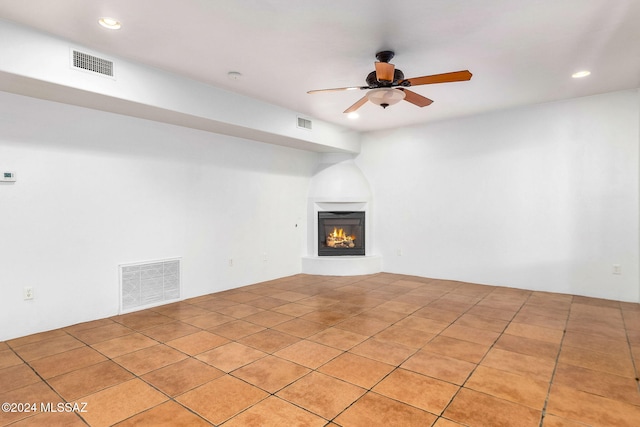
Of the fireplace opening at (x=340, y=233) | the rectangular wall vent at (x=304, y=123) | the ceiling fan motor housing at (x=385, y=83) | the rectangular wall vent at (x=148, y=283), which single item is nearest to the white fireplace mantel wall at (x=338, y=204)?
the fireplace opening at (x=340, y=233)

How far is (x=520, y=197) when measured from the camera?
17.2ft

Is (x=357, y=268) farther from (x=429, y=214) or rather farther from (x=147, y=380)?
(x=147, y=380)

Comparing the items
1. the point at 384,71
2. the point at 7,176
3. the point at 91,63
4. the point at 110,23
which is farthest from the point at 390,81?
the point at 7,176

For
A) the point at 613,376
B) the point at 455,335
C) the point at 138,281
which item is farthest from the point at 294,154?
the point at 613,376

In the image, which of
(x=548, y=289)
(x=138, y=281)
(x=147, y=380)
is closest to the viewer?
(x=147, y=380)

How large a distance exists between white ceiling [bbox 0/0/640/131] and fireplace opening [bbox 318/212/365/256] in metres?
2.75

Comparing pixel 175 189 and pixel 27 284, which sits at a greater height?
pixel 175 189

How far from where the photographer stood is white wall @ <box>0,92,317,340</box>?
3.35 m

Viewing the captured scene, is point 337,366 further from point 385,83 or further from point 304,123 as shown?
point 304,123

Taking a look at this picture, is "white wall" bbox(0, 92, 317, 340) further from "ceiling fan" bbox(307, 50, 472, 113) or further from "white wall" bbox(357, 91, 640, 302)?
"white wall" bbox(357, 91, 640, 302)

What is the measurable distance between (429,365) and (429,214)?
368 cm

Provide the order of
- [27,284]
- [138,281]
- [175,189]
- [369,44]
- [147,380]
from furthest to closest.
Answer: [175,189]
[138,281]
[27,284]
[369,44]
[147,380]

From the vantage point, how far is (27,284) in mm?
3381

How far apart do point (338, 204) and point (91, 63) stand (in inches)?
170
